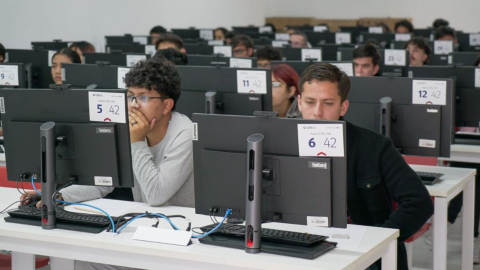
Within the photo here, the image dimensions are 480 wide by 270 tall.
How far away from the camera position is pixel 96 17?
1023 cm

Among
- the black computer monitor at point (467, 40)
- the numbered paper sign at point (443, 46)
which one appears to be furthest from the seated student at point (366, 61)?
the black computer monitor at point (467, 40)

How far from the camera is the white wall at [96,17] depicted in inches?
339

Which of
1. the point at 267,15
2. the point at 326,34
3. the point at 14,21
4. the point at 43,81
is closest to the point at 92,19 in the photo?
the point at 14,21

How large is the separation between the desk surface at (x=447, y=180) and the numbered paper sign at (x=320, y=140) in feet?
3.91

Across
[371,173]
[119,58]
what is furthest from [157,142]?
[119,58]

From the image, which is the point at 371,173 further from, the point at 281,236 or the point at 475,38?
the point at 475,38

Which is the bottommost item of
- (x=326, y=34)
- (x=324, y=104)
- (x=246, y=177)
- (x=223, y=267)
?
(x=223, y=267)

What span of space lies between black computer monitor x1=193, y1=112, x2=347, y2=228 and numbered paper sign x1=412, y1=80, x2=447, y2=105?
58.0 inches

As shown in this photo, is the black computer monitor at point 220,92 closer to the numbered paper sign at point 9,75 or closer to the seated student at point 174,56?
the seated student at point 174,56

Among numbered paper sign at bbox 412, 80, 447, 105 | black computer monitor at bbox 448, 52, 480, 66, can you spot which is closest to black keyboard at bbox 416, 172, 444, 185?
numbered paper sign at bbox 412, 80, 447, 105

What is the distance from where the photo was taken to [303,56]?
7.32m

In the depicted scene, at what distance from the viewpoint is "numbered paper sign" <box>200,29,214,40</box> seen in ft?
38.8

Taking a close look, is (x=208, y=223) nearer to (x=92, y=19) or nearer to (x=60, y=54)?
(x=60, y=54)

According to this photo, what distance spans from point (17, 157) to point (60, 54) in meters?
3.16
